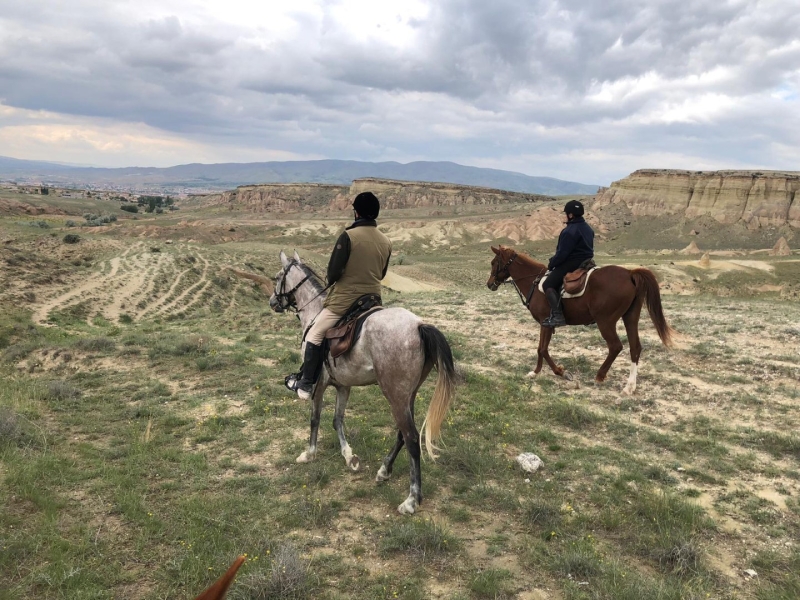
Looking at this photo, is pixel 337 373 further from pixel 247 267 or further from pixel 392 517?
pixel 247 267

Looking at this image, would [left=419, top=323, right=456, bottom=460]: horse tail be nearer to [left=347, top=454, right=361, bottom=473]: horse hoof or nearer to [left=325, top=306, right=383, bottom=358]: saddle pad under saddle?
[left=325, top=306, right=383, bottom=358]: saddle pad under saddle

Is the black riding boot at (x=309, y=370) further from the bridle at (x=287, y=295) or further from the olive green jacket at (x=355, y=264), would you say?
the bridle at (x=287, y=295)

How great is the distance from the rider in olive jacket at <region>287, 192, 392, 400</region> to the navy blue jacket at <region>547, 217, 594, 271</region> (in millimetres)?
4773

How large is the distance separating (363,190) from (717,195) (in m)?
94.8

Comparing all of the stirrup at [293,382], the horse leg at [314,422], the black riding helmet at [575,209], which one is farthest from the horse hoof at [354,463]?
the black riding helmet at [575,209]

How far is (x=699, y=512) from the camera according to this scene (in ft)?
16.2

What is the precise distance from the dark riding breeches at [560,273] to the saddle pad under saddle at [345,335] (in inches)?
199

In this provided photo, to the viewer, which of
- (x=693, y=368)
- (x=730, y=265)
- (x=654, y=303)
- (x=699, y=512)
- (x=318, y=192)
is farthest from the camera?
(x=318, y=192)

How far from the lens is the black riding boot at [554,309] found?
30.9 feet

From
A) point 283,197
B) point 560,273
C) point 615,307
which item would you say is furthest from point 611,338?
point 283,197

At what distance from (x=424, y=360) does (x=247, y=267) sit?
Result: 91.8ft

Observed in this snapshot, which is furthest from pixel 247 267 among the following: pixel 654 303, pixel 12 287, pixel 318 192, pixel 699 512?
pixel 318 192

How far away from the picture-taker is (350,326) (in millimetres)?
5699

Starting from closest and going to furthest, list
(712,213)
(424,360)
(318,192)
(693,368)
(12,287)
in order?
(424,360) < (693,368) < (12,287) < (712,213) < (318,192)
